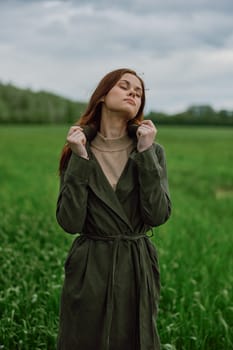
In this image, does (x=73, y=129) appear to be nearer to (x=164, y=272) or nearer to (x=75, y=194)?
(x=75, y=194)

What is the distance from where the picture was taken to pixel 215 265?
6.05 metres

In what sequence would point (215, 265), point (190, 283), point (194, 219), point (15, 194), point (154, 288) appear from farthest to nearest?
point (15, 194) → point (194, 219) → point (215, 265) → point (190, 283) → point (154, 288)

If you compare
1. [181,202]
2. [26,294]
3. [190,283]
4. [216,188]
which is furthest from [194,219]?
[216,188]

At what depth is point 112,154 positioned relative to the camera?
2.88 m

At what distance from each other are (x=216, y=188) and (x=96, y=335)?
11.7 m

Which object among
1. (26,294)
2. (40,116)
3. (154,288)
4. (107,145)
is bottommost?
(26,294)

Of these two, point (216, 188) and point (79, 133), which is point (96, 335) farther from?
point (216, 188)

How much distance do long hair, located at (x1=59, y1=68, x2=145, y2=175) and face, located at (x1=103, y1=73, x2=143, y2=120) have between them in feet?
0.07

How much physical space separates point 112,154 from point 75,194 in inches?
11.0

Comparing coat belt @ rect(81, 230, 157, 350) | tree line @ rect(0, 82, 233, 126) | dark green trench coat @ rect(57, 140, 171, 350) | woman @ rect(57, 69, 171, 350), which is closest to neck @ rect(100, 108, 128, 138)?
woman @ rect(57, 69, 171, 350)

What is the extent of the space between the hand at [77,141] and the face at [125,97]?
0.70 feet

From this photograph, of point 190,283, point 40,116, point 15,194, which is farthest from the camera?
Answer: point 40,116

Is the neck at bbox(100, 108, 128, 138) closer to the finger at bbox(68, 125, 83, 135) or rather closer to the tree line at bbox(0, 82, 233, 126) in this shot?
the finger at bbox(68, 125, 83, 135)

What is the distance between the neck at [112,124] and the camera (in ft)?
9.52
